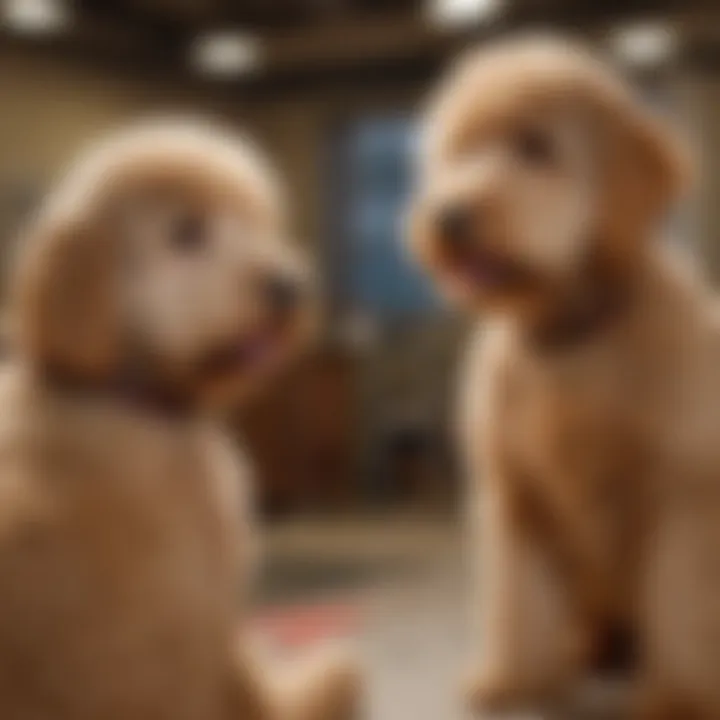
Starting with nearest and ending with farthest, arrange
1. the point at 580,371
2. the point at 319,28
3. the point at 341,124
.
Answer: the point at 580,371 < the point at 319,28 < the point at 341,124

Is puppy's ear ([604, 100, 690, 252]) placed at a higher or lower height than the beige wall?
lower

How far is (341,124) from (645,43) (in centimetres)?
101

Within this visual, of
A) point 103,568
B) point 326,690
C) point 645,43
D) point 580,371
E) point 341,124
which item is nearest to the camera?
point 103,568

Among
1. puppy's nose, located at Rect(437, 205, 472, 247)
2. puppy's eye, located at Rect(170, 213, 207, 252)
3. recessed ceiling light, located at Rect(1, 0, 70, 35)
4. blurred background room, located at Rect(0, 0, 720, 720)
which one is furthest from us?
blurred background room, located at Rect(0, 0, 720, 720)

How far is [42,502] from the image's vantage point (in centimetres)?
87

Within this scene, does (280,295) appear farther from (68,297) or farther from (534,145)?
(534,145)

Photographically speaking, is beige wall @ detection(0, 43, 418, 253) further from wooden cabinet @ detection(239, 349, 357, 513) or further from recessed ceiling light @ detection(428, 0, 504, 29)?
wooden cabinet @ detection(239, 349, 357, 513)

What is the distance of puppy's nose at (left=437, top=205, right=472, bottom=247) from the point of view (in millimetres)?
1080

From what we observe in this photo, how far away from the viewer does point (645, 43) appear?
3.78 metres

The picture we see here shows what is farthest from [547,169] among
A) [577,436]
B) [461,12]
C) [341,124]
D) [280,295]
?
[341,124]

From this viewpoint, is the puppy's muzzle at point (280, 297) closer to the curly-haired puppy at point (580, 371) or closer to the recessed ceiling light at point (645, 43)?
the curly-haired puppy at point (580, 371)

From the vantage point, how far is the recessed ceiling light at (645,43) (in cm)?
371

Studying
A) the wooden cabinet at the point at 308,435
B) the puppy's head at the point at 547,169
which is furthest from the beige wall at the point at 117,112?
the puppy's head at the point at 547,169

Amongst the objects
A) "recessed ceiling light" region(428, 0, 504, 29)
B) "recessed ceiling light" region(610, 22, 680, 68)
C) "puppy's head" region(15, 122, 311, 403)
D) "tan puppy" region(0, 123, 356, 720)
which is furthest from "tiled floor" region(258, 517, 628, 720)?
"recessed ceiling light" region(610, 22, 680, 68)
